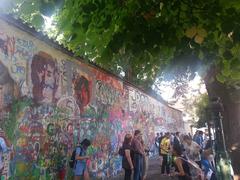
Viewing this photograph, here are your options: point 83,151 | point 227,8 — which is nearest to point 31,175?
point 83,151

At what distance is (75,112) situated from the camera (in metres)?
11.5

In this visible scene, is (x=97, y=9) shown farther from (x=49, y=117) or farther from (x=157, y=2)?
(x=49, y=117)

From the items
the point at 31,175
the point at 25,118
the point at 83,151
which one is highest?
the point at 25,118

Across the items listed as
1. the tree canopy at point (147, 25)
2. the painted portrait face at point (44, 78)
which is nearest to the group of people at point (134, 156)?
the painted portrait face at point (44, 78)

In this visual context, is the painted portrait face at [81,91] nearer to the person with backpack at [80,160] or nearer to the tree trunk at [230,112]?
the person with backpack at [80,160]

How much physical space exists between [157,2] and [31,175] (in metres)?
5.93

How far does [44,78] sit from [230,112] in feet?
15.9

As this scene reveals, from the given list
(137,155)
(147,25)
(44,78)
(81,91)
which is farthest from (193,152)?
(147,25)

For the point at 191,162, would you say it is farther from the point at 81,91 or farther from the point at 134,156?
the point at 81,91

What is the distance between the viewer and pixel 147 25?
13.9 feet

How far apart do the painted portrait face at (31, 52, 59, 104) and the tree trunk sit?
4271mm

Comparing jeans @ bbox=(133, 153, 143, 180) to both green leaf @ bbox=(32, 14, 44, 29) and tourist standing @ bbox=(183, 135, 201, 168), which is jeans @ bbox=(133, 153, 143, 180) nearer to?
tourist standing @ bbox=(183, 135, 201, 168)

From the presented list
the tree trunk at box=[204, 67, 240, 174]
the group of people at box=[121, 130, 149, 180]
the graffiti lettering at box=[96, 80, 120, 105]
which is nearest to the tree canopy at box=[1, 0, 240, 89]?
the tree trunk at box=[204, 67, 240, 174]

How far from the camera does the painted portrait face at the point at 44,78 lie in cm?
928
